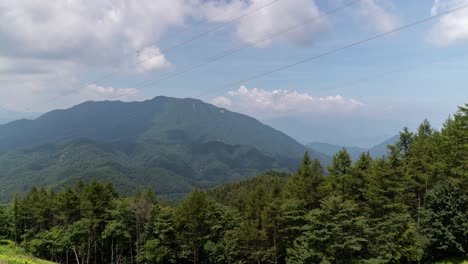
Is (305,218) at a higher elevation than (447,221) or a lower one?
higher

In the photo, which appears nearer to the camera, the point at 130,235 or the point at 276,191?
the point at 276,191

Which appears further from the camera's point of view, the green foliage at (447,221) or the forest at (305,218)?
the green foliage at (447,221)

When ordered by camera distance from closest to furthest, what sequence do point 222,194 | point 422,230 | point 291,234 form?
point 422,230
point 291,234
point 222,194

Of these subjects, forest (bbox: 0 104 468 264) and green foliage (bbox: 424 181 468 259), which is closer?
forest (bbox: 0 104 468 264)

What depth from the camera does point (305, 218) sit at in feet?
109

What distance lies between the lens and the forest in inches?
1245

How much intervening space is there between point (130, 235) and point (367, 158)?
3529cm

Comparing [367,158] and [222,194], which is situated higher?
[367,158]

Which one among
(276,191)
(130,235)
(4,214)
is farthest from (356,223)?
(4,214)

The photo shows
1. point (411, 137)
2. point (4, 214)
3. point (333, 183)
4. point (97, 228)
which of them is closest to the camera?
point (333, 183)

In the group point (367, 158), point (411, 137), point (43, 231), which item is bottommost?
point (43, 231)

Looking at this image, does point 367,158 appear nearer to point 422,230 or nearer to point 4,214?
point 422,230

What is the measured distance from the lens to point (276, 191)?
44844mm

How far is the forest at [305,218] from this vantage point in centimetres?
3162
